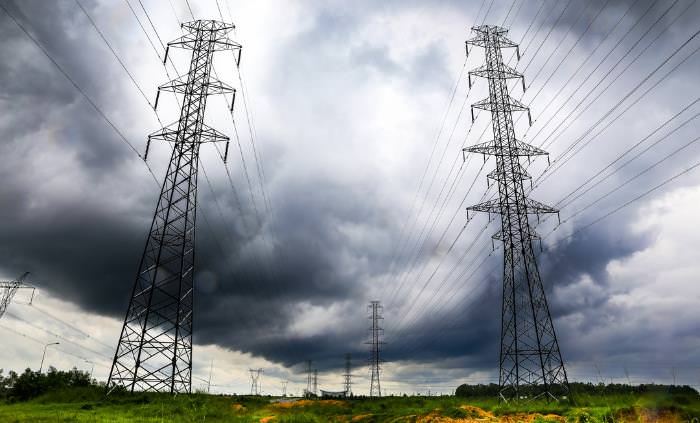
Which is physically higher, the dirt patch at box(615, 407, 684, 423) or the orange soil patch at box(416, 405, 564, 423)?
the dirt patch at box(615, 407, 684, 423)

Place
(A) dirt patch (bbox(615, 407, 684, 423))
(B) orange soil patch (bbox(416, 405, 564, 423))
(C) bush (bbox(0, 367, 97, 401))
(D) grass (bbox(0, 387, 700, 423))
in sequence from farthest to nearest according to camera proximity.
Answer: (C) bush (bbox(0, 367, 97, 401)) < (B) orange soil patch (bbox(416, 405, 564, 423)) < (D) grass (bbox(0, 387, 700, 423)) < (A) dirt patch (bbox(615, 407, 684, 423))

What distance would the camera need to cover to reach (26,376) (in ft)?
168

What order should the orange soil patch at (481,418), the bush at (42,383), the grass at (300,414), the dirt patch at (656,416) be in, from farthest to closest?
the bush at (42,383) < the orange soil patch at (481,418) < the grass at (300,414) < the dirt patch at (656,416)

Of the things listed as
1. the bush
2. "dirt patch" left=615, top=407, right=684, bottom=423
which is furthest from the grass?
the bush

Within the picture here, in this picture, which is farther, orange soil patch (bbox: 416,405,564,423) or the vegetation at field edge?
orange soil patch (bbox: 416,405,564,423)

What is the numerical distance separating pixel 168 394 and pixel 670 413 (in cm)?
2739

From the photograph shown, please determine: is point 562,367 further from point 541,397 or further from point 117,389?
point 117,389

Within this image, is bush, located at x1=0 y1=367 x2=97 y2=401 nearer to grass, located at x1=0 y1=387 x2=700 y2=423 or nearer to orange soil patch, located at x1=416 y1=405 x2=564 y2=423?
grass, located at x1=0 y1=387 x2=700 y2=423

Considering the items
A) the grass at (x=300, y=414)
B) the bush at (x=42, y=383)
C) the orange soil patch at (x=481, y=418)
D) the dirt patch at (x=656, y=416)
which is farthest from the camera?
the bush at (x=42, y=383)

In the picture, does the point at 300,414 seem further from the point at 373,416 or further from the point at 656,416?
the point at 656,416

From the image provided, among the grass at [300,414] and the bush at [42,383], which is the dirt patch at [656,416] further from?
the bush at [42,383]

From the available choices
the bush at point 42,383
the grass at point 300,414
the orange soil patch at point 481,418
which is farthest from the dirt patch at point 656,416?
the bush at point 42,383

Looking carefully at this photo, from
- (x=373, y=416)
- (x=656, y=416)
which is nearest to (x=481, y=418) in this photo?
(x=373, y=416)

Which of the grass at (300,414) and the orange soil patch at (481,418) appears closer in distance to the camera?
the grass at (300,414)
